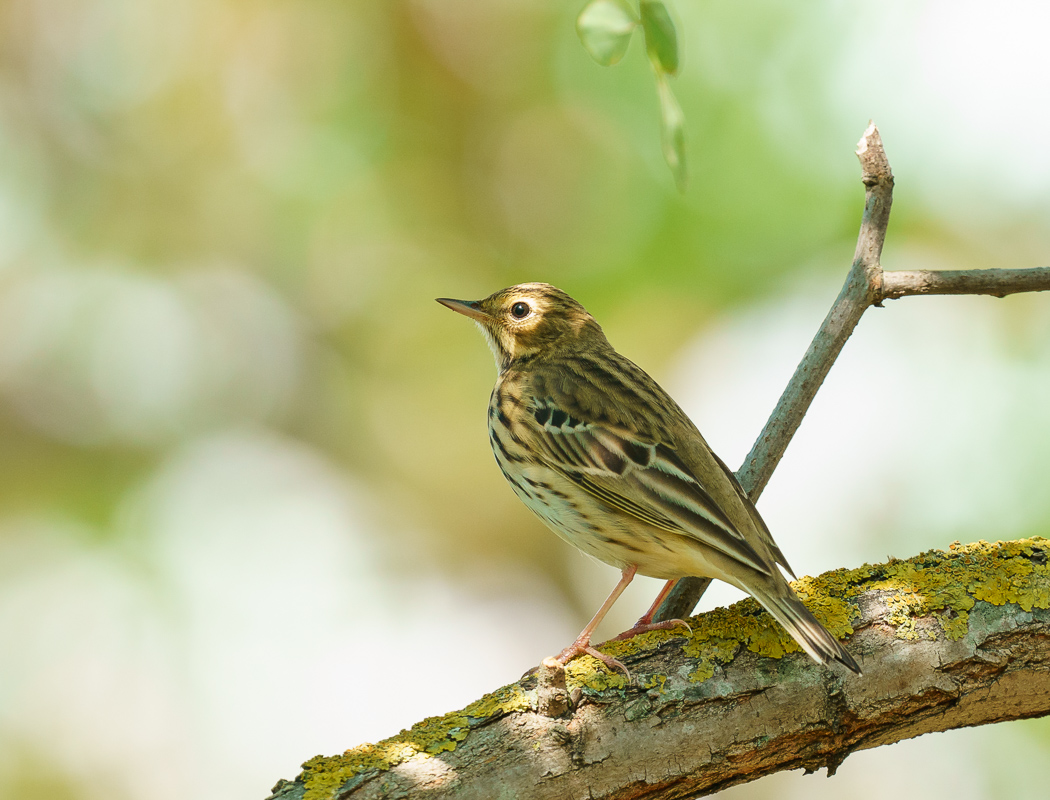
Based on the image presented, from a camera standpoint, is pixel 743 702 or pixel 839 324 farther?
pixel 839 324

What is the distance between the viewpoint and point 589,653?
11.3ft

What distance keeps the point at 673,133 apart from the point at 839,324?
1.82 metres

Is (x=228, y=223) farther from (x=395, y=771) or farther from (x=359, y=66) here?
(x=395, y=771)

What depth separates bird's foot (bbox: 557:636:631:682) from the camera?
3.33 meters

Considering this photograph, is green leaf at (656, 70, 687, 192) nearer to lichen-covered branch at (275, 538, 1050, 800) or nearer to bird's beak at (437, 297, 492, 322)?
lichen-covered branch at (275, 538, 1050, 800)

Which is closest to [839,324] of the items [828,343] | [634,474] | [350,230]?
[828,343]

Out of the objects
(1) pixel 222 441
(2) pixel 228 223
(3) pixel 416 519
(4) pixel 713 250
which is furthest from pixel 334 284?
(4) pixel 713 250

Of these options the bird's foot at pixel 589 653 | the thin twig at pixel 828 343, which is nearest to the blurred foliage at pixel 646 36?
the bird's foot at pixel 589 653

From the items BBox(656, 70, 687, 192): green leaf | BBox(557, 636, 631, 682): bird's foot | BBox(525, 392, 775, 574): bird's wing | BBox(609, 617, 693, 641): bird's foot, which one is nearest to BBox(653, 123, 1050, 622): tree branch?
BBox(525, 392, 775, 574): bird's wing

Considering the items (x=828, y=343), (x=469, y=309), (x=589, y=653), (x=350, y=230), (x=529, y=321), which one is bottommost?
(x=589, y=653)

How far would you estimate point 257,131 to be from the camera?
30.4 feet

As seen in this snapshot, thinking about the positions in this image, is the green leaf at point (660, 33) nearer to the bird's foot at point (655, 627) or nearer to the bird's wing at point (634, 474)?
the bird's wing at point (634, 474)

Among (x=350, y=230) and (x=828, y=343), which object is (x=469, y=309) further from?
(x=350, y=230)

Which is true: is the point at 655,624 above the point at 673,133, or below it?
below
